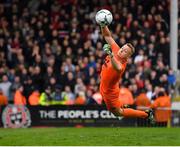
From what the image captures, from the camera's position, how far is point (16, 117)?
22.4m

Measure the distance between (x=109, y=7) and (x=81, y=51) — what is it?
3.34 m

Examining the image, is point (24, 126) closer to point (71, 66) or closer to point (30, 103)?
point (30, 103)

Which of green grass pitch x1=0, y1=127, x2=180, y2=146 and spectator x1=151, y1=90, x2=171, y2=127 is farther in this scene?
spectator x1=151, y1=90, x2=171, y2=127

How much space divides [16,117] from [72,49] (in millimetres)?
5302

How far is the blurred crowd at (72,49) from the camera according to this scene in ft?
78.9

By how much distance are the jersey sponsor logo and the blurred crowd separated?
762mm

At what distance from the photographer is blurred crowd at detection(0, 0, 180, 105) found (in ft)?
78.9

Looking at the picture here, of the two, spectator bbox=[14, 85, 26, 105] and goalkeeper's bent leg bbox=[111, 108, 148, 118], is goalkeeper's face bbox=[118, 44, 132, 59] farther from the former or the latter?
spectator bbox=[14, 85, 26, 105]

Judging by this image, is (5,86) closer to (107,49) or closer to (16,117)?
(16,117)

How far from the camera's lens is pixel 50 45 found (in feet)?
89.3

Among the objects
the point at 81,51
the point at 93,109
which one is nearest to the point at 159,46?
the point at 81,51

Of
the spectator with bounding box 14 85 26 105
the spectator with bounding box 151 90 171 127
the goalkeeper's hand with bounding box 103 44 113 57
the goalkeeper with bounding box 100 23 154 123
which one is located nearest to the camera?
the goalkeeper's hand with bounding box 103 44 113 57

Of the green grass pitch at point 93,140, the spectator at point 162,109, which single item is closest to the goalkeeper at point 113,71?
the green grass pitch at point 93,140

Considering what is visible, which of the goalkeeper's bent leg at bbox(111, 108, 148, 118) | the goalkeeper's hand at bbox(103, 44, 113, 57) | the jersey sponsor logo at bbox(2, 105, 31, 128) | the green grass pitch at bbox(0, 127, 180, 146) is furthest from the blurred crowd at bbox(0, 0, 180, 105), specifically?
the goalkeeper's hand at bbox(103, 44, 113, 57)
